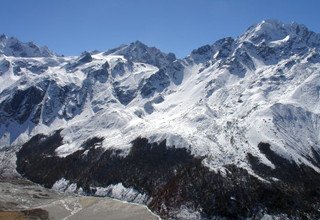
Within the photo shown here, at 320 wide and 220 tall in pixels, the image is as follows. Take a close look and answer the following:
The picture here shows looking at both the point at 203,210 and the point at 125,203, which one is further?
the point at 125,203

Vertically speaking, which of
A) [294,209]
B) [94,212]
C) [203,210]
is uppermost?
[94,212]

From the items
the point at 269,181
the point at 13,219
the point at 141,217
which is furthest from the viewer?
the point at 269,181

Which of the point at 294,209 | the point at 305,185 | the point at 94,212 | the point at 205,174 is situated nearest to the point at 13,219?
the point at 94,212

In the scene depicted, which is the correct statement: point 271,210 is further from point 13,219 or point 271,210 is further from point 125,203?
point 13,219

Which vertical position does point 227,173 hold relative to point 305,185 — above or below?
above

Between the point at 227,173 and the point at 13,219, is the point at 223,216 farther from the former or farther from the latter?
the point at 13,219

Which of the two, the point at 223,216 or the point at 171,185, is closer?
the point at 223,216

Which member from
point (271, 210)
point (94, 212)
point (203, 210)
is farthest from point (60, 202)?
A: point (271, 210)

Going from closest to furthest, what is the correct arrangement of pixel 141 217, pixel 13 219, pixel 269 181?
1. pixel 13 219
2. pixel 141 217
3. pixel 269 181

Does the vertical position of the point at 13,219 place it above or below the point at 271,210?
above
